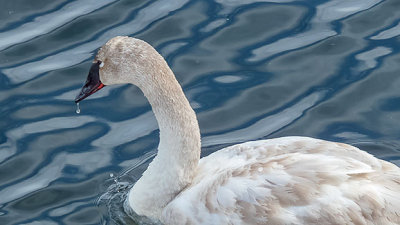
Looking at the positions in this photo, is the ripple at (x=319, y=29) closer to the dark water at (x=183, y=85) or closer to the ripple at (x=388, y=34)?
the dark water at (x=183, y=85)

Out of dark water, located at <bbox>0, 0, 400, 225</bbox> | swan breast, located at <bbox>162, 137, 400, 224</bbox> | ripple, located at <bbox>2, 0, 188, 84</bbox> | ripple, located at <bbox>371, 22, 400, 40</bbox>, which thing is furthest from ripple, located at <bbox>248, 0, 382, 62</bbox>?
swan breast, located at <bbox>162, 137, 400, 224</bbox>

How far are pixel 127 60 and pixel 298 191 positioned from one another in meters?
1.76

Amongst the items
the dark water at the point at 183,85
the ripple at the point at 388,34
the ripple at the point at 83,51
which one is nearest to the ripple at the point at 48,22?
the dark water at the point at 183,85

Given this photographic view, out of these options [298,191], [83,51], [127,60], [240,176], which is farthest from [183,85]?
[298,191]

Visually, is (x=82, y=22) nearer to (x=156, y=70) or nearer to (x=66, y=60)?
(x=66, y=60)

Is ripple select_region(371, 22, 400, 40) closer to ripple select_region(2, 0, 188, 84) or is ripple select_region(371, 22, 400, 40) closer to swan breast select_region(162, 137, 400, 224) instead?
ripple select_region(2, 0, 188, 84)

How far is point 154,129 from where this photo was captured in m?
8.73

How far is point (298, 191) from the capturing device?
21.1 ft

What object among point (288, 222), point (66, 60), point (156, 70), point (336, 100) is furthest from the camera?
point (66, 60)

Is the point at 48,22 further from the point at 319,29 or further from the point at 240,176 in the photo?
the point at 240,176

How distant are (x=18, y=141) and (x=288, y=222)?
3342mm

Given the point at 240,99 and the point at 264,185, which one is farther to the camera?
the point at 240,99

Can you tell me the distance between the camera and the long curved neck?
23.1ft

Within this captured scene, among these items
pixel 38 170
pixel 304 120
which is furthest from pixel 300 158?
pixel 38 170
